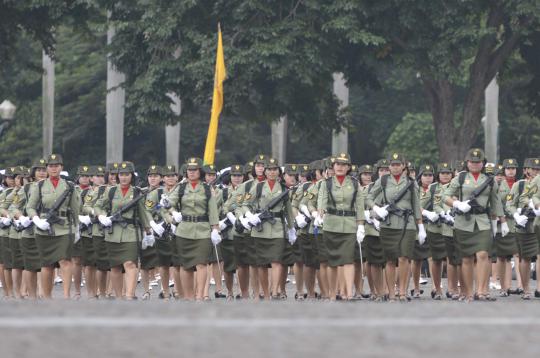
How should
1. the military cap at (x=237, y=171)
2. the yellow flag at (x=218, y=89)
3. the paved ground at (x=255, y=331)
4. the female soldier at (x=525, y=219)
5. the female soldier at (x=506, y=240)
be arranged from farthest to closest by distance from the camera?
the yellow flag at (x=218, y=89), the military cap at (x=237, y=171), the female soldier at (x=506, y=240), the female soldier at (x=525, y=219), the paved ground at (x=255, y=331)

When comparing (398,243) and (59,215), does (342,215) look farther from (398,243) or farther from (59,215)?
(59,215)

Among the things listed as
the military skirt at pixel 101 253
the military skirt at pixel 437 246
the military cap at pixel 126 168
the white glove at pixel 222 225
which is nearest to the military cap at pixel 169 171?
the white glove at pixel 222 225

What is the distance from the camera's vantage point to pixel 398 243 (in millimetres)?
20141

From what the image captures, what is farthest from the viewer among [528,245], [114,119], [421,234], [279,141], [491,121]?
[279,141]

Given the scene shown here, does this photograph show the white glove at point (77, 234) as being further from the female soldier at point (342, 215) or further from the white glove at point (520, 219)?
the white glove at point (520, 219)

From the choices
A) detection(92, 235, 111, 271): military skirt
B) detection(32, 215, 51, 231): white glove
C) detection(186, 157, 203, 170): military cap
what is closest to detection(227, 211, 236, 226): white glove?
detection(92, 235, 111, 271): military skirt

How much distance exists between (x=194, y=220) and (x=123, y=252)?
1.17 meters

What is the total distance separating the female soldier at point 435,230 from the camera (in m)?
21.6

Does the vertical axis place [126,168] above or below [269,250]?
above

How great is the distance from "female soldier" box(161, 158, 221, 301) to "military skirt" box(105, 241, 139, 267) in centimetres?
76

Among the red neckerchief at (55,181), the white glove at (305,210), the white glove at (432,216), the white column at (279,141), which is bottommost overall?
the white glove at (432,216)

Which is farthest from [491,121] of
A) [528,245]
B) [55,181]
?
[55,181]

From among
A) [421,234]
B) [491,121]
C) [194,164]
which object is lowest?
[421,234]

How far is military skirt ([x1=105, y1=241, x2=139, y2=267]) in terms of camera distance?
20.0 meters
